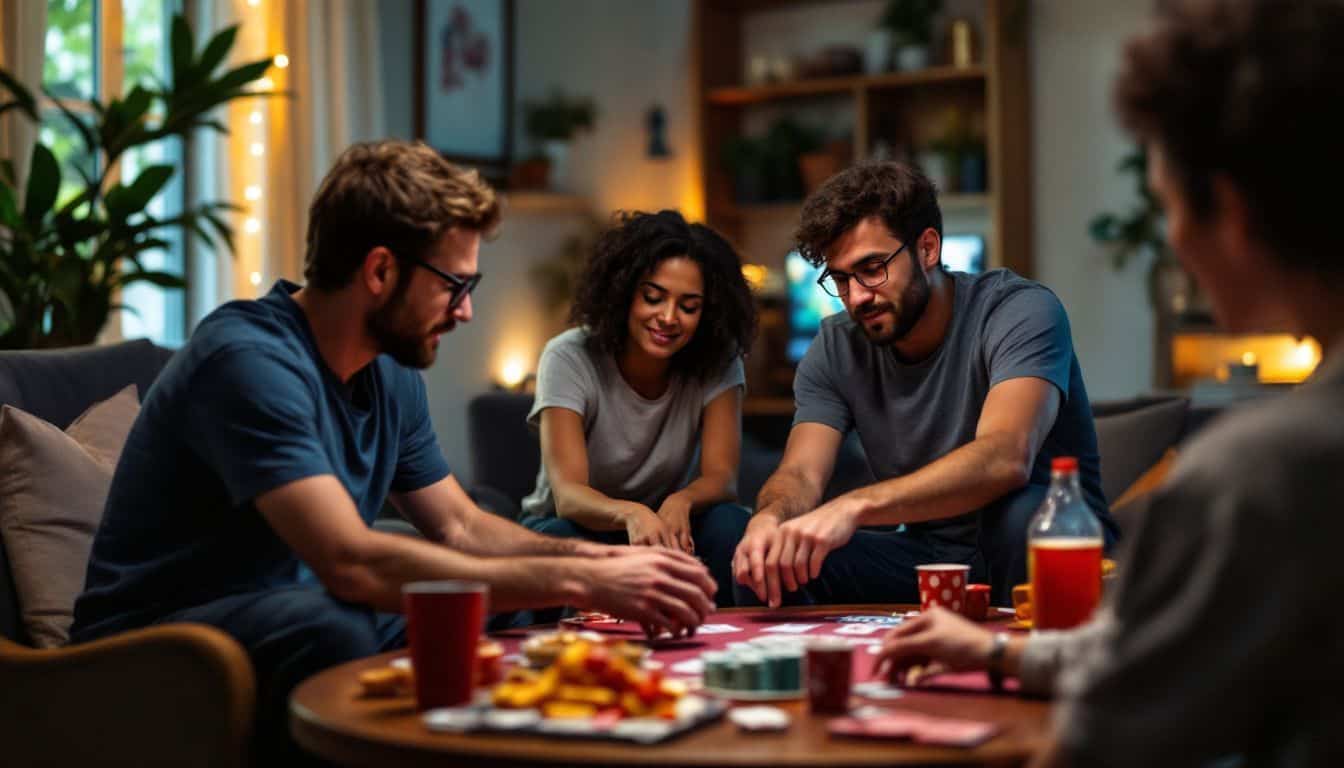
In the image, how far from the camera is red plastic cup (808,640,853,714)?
150cm

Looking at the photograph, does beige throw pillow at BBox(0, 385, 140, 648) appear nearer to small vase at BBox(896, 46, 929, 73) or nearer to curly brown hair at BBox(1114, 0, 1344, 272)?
curly brown hair at BBox(1114, 0, 1344, 272)

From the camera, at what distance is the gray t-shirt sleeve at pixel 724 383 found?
3.34 metres

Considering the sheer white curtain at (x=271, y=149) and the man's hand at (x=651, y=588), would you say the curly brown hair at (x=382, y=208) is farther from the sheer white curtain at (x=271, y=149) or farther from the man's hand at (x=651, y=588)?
the sheer white curtain at (x=271, y=149)

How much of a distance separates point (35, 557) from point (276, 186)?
10.8ft

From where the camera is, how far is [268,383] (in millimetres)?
1921

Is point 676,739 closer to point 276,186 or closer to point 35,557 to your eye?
point 35,557

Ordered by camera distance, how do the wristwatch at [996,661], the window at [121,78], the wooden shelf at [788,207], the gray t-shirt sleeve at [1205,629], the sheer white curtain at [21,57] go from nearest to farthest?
the gray t-shirt sleeve at [1205,629], the wristwatch at [996,661], the sheer white curtain at [21,57], the window at [121,78], the wooden shelf at [788,207]

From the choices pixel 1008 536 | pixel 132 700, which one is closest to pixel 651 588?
pixel 132 700

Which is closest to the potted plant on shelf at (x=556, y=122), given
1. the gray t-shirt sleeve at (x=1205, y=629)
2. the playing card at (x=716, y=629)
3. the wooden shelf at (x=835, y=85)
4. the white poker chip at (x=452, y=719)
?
the wooden shelf at (x=835, y=85)

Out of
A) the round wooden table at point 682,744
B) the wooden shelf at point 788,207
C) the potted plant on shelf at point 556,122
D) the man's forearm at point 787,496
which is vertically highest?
the potted plant on shelf at point 556,122

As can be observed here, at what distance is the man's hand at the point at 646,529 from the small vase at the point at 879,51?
4.58m

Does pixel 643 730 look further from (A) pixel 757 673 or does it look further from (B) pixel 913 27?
(B) pixel 913 27

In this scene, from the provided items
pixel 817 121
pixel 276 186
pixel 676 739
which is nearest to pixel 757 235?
pixel 817 121

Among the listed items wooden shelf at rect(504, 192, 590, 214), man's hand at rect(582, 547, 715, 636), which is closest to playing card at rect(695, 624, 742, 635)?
man's hand at rect(582, 547, 715, 636)
